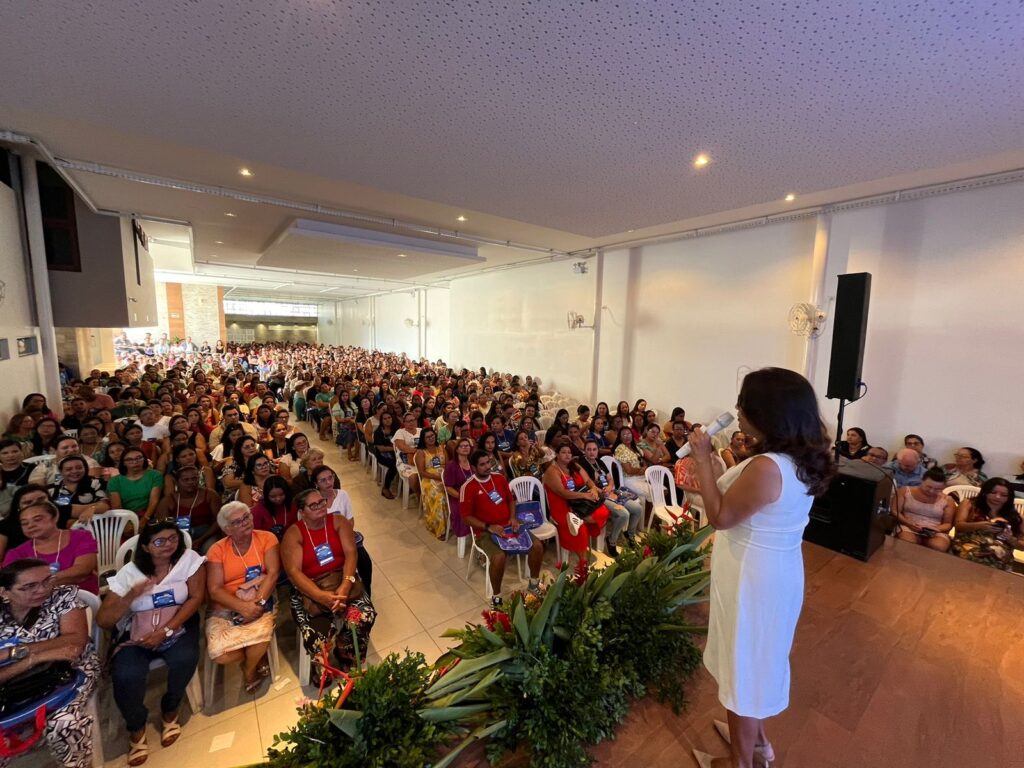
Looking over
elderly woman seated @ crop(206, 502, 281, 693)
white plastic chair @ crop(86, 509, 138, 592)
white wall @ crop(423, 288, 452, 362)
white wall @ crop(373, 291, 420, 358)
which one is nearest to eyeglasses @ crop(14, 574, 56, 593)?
elderly woman seated @ crop(206, 502, 281, 693)

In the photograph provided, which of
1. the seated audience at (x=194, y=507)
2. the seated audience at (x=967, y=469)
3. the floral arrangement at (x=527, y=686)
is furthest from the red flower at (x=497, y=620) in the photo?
the seated audience at (x=967, y=469)

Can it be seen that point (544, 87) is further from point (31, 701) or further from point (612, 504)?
point (31, 701)

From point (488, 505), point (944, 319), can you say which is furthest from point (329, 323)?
point (944, 319)

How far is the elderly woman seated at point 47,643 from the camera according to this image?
69.2 inches

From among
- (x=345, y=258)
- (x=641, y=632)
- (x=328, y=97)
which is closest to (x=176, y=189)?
(x=345, y=258)

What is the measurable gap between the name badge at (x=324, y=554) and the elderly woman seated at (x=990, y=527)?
16.0 ft

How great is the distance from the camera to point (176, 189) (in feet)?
17.2

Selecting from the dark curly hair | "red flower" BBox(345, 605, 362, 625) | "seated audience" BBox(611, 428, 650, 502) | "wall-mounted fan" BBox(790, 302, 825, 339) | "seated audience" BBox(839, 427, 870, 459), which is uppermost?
"wall-mounted fan" BBox(790, 302, 825, 339)

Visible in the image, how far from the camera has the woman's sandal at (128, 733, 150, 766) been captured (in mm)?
1931

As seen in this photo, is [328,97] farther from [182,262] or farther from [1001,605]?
[182,262]

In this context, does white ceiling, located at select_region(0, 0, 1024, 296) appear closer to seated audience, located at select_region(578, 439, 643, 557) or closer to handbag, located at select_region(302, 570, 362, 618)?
seated audience, located at select_region(578, 439, 643, 557)

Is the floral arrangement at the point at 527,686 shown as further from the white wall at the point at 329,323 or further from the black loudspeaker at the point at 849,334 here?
the white wall at the point at 329,323

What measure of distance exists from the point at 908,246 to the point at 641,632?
19.2 ft

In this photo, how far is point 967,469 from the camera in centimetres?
439
